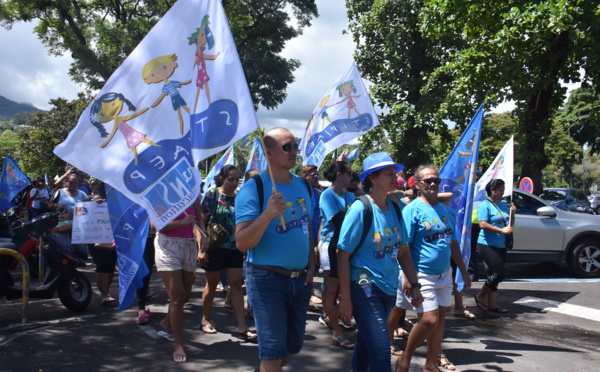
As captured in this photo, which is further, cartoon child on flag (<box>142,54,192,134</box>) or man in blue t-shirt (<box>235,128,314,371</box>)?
cartoon child on flag (<box>142,54,192,134</box>)

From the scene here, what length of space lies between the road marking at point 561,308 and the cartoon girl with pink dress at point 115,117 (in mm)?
6185

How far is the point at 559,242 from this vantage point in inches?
368

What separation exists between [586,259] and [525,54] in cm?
514

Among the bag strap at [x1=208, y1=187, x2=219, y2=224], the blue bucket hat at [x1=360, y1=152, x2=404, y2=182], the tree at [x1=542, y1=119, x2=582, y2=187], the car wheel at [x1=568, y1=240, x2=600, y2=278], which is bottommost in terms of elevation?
the car wheel at [x1=568, y1=240, x2=600, y2=278]

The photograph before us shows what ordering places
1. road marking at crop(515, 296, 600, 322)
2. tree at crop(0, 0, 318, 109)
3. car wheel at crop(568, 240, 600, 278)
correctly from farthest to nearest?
1. tree at crop(0, 0, 318, 109)
2. car wheel at crop(568, 240, 600, 278)
3. road marking at crop(515, 296, 600, 322)

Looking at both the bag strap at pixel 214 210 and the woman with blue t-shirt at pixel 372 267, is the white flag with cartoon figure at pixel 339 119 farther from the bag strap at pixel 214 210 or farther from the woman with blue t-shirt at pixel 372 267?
the woman with blue t-shirt at pixel 372 267

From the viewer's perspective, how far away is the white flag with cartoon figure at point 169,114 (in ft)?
11.3

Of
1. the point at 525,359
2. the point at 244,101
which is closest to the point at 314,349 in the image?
the point at 525,359

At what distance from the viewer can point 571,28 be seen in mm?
10422

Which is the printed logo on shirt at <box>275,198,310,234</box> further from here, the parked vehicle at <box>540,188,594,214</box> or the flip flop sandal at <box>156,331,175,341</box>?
the parked vehicle at <box>540,188,594,214</box>

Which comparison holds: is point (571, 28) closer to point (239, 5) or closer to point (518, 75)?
point (518, 75)

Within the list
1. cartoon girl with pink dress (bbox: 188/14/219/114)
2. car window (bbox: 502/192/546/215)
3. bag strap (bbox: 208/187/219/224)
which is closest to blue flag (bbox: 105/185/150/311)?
bag strap (bbox: 208/187/219/224)

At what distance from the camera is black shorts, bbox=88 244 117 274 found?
6.50m

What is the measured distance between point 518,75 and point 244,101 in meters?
10.7
